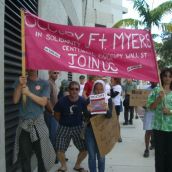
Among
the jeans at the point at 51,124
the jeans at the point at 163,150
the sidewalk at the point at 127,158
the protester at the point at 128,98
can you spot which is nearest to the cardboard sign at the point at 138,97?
the sidewalk at the point at 127,158

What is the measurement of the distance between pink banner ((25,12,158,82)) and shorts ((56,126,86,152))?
171cm

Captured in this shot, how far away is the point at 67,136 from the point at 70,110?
18.5 inches

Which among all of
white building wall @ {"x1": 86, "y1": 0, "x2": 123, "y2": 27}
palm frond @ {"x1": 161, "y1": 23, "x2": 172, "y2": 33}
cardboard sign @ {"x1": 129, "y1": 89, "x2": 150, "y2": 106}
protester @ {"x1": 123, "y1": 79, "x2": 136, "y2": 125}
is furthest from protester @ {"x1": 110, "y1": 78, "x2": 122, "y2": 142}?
white building wall @ {"x1": 86, "y1": 0, "x2": 123, "y2": 27}

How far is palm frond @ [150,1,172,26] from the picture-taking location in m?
21.1

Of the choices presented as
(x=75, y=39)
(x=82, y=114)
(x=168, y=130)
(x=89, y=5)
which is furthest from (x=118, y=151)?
(x=89, y=5)

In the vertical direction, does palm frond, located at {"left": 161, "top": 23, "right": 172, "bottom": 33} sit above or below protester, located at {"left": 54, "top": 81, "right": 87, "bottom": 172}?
above

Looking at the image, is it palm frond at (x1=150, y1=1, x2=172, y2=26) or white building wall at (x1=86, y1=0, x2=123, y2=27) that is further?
white building wall at (x1=86, y1=0, x2=123, y2=27)

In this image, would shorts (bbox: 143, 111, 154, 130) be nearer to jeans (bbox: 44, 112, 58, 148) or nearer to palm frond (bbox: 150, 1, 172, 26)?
jeans (bbox: 44, 112, 58, 148)

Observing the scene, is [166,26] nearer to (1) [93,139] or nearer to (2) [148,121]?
(2) [148,121]

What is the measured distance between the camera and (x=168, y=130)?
576cm

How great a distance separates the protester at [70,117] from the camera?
6.63 meters

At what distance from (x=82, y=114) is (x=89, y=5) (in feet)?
82.0

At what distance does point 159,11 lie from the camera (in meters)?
21.2

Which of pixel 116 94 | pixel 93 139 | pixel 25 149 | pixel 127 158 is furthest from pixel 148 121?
pixel 25 149
